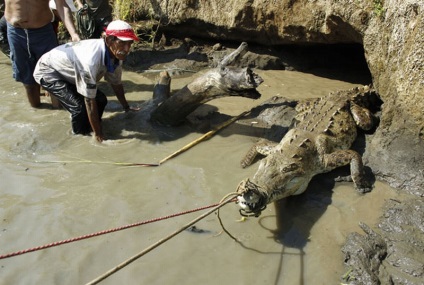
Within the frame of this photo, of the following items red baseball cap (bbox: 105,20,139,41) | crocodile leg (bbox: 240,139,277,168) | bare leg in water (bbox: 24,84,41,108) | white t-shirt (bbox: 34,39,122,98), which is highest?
red baseball cap (bbox: 105,20,139,41)

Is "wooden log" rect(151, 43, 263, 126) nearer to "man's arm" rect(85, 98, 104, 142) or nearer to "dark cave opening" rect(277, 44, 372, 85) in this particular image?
"man's arm" rect(85, 98, 104, 142)

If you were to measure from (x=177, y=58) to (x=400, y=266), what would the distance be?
564 cm

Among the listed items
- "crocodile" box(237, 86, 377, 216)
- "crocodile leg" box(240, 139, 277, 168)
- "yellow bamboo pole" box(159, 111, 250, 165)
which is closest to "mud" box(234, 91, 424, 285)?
"crocodile" box(237, 86, 377, 216)

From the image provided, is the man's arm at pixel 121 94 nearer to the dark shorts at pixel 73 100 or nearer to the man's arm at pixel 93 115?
the dark shorts at pixel 73 100

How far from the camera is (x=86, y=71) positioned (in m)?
4.89

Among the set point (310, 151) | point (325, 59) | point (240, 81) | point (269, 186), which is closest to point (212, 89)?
point (240, 81)

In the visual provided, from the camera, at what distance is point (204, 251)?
3.47 meters

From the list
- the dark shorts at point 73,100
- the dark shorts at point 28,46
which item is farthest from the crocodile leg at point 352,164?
the dark shorts at point 28,46

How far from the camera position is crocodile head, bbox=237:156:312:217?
3.42m

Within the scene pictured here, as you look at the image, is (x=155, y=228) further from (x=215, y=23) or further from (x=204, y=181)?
(x=215, y=23)

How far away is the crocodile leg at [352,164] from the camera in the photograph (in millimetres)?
4055

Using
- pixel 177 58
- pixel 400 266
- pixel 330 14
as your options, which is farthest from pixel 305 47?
pixel 400 266

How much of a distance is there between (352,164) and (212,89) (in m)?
1.91

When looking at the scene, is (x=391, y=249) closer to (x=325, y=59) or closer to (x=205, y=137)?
(x=205, y=137)
